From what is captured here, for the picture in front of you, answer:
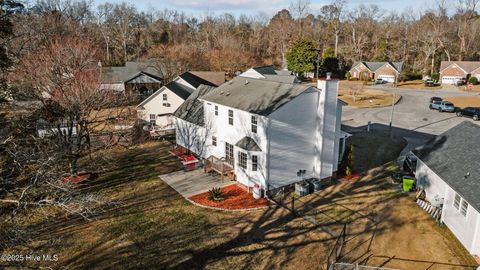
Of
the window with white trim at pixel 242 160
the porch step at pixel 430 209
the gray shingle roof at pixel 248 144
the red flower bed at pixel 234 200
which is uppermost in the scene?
the gray shingle roof at pixel 248 144

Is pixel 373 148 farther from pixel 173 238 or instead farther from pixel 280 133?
pixel 173 238

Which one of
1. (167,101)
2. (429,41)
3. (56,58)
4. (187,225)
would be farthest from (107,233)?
(429,41)

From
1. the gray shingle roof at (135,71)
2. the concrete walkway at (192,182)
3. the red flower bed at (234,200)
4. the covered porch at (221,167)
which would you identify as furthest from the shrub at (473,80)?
the red flower bed at (234,200)

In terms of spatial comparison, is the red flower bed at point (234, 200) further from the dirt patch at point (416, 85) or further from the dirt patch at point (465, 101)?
the dirt patch at point (416, 85)

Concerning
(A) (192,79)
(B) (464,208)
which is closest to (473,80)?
(A) (192,79)

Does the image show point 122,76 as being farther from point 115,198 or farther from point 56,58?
point 115,198
